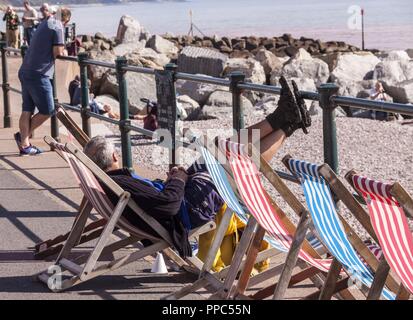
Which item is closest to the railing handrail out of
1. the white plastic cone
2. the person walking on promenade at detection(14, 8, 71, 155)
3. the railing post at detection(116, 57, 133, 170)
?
the railing post at detection(116, 57, 133, 170)

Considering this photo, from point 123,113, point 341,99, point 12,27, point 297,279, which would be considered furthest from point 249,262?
point 12,27

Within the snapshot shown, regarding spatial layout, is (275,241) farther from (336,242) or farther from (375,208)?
(375,208)

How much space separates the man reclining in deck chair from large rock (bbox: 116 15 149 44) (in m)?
41.9

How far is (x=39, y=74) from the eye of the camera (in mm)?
11305

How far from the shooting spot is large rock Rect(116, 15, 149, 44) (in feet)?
161

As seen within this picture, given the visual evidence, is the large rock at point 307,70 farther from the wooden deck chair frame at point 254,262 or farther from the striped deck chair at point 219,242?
the wooden deck chair frame at point 254,262

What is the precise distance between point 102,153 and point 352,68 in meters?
26.2

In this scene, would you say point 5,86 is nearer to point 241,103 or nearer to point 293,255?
point 241,103

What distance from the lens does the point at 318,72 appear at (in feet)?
103

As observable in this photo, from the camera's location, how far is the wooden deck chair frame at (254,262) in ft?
17.6

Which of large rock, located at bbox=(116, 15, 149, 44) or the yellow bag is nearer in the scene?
the yellow bag

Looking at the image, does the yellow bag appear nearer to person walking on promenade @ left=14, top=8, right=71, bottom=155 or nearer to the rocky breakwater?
person walking on promenade @ left=14, top=8, right=71, bottom=155

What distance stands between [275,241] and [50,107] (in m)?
5.76

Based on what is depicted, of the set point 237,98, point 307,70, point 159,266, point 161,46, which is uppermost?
point 237,98
